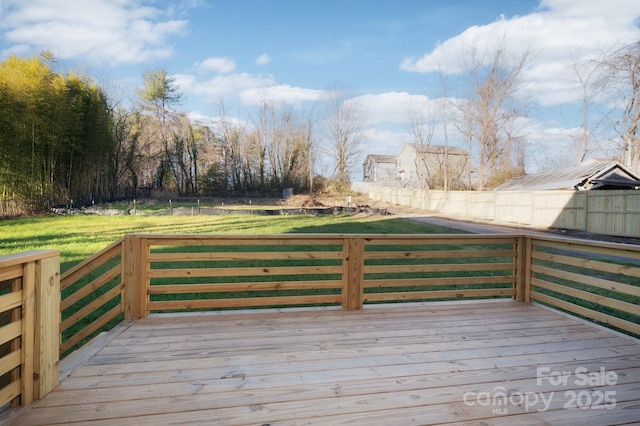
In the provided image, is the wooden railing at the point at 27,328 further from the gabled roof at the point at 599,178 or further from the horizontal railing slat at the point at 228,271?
the gabled roof at the point at 599,178

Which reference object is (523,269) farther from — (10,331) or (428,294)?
(10,331)

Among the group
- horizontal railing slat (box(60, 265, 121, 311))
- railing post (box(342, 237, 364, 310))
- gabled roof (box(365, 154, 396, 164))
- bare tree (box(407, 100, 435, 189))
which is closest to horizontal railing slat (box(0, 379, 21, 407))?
horizontal railing slat (box(60, 265, 121, 311))

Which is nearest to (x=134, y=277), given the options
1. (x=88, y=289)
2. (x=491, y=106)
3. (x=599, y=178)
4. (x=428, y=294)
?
(x=88, y=289)

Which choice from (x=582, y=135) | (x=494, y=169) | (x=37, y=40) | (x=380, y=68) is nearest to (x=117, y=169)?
(x=37, y=40)

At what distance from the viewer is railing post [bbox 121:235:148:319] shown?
273 centimetres

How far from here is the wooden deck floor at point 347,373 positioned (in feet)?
5.21

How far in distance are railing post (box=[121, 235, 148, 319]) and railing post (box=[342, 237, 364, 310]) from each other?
166 cm

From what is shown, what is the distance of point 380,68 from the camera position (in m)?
16.3

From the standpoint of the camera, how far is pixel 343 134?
27.8m

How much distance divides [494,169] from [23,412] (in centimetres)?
2575

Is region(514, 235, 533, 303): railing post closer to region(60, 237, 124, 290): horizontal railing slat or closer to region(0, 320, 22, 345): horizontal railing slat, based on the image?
region(60, 237, 124, 290): horizontal railing slat

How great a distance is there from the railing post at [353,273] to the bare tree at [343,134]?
80.5ft

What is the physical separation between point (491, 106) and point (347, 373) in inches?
916

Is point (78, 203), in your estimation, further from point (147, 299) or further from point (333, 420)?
point (333, 420)
